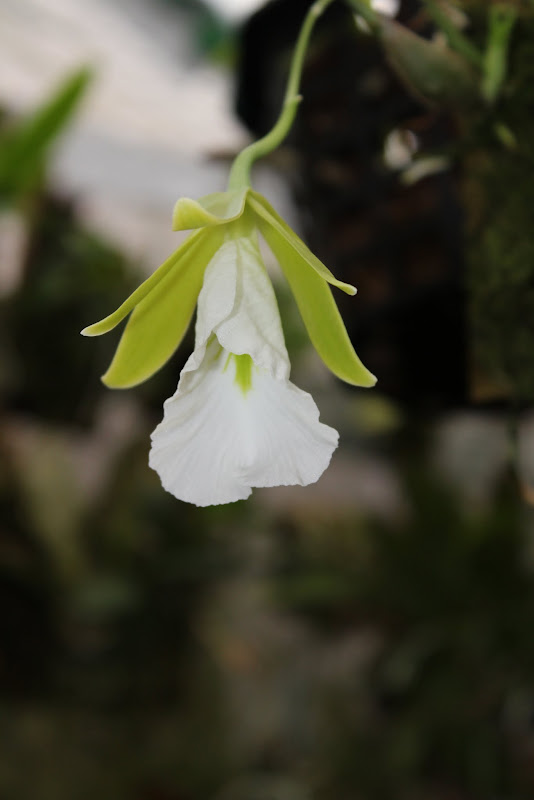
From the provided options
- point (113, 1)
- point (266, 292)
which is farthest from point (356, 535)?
point (113, 1)

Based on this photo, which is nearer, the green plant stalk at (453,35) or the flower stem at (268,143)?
the flower stem at (268,143)

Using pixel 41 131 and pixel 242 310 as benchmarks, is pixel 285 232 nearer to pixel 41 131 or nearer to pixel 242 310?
pixel 242 310

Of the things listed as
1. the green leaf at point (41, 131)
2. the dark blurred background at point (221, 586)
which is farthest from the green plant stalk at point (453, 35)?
the green leaf at point (41, 131)

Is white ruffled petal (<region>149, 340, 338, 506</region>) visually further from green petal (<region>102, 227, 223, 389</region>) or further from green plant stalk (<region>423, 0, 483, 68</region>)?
green plant stalk (<region>423, 0, 483, 68</region>)

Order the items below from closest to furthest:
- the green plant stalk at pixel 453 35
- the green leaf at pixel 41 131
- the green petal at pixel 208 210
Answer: the green petal at pixel 208 210
the green plant stalk at pixel 453 35
the green leaf at pixel 41 131

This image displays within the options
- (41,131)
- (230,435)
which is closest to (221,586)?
(41,131)

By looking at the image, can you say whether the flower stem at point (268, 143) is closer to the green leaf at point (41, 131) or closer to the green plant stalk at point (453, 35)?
the green plant stalk at point (453, 35)

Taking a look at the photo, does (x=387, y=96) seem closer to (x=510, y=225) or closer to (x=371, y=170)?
(x=371, y=170)
